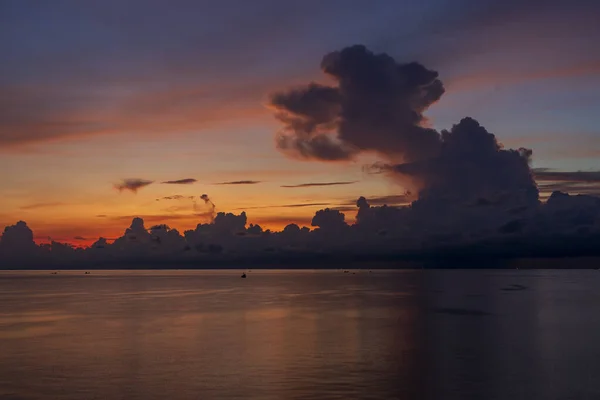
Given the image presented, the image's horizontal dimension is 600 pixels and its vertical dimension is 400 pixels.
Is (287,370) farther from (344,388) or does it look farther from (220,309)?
A: (220,309)

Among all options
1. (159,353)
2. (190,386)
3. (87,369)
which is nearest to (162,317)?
(159,353)

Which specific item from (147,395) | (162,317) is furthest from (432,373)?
(162,317)

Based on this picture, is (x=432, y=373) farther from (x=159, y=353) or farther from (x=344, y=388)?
(x=159, y=353)

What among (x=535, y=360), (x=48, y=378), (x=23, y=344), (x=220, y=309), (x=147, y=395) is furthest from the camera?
Result: (x=220, y=309)

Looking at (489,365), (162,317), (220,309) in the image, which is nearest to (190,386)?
(489,365)

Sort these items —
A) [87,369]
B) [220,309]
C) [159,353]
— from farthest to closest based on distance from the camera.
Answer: [220,309] → [159,353] → [87,369]

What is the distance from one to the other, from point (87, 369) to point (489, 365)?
30683 mm

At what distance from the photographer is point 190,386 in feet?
142

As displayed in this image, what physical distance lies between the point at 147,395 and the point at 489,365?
26291 millimetres

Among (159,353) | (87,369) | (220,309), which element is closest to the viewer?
(87,369)

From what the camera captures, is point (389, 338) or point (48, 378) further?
point (389, 338)

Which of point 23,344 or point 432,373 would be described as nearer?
point 432,373

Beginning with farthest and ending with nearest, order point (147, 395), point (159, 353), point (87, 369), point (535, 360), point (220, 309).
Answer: point (220, 309) < point (159, 353) < point (535, 360) < point (87, 369) < point (147, 395)

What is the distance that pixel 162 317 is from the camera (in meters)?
97.3
